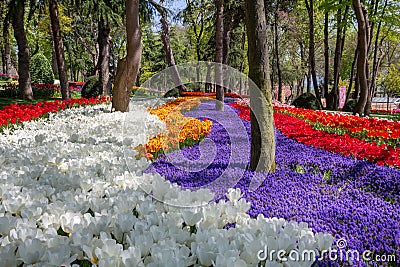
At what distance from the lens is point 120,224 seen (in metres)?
2.00

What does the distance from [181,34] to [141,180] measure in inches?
1882

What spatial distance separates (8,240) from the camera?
191 cm

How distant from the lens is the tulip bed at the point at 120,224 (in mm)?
1690

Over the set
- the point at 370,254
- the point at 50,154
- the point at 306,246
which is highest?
the point at 50,154

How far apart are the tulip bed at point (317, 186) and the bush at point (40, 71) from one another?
80.6ft

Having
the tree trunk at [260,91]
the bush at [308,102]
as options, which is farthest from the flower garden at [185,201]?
the bush at [308,102]

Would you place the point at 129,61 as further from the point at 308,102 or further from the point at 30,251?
the point at 308,102

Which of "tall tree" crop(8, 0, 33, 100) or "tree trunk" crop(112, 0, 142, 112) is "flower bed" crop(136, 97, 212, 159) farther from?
"tall tree" crop(8, 0, 33, 100)

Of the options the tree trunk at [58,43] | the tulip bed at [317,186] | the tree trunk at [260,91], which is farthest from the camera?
the tree trunk at [58,43]

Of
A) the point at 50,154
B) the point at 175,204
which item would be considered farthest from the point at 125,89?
the point at 175,204

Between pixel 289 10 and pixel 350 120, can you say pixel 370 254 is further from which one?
pixel 289 10

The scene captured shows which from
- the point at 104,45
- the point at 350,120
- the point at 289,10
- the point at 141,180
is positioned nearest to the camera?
the point at 141,180

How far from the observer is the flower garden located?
177 centimetres

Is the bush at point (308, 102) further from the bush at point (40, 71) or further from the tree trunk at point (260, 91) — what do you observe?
the bush at point (40, 71)
